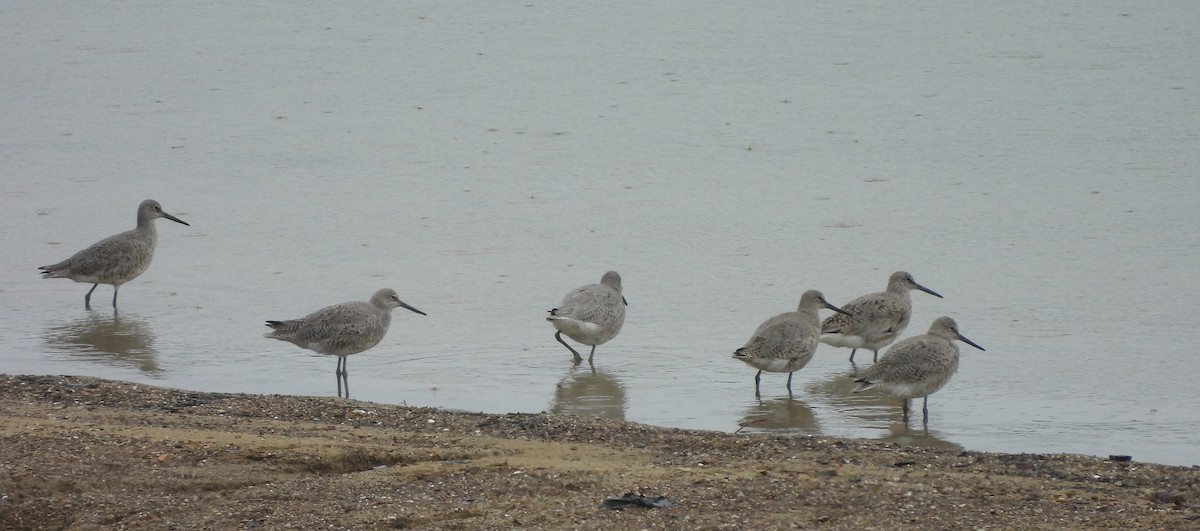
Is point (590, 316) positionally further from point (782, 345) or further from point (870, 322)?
point (870, 322)

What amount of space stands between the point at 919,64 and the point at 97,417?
10115 millimetres

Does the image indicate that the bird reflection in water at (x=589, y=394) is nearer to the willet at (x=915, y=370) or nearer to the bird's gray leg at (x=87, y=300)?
the willet at (x=915, y=370)

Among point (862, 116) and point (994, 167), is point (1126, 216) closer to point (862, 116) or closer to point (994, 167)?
point (994, 167)

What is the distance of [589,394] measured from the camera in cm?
789

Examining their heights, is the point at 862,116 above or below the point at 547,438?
above

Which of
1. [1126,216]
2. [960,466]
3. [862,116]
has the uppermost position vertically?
[862,116]

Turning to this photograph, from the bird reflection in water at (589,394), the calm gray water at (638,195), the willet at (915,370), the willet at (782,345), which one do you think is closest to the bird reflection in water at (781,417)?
the calm gray water at (638,195)

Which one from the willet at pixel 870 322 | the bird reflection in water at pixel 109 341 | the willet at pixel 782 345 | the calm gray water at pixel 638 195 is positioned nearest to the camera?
the willet at pixel 782 345

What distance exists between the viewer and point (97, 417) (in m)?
6.58

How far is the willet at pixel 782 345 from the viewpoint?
7852mm

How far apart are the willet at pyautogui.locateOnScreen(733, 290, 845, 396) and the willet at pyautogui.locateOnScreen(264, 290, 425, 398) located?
1.93 metres

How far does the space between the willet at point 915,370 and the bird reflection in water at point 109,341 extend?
3.64 m

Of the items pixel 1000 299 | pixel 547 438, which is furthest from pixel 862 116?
pixel 547 438

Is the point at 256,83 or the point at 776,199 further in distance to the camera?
the point at 256,83
